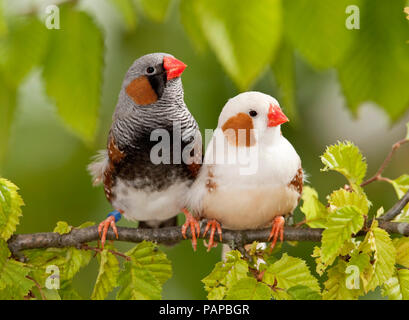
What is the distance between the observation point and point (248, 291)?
81 centimetres

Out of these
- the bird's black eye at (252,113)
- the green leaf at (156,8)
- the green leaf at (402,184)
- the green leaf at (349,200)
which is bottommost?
the green leaf at (349,200)

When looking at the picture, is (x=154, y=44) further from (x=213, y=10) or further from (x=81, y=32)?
(x=213, y=10)

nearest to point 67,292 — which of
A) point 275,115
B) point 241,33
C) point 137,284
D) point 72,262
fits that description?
point 72,262

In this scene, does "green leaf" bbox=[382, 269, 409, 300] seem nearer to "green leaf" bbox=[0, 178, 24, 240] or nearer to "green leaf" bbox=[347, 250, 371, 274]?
"green leaf" bbox=[347, 250, 371, 274]

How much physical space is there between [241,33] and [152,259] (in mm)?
460

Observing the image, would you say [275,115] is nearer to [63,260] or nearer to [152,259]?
[152,259]

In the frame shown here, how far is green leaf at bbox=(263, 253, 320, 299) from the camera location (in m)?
0.81

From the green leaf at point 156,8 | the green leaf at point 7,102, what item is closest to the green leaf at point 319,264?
the green leaf at point 156,8

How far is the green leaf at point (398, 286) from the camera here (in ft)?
2.60

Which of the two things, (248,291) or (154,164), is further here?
(154,164)

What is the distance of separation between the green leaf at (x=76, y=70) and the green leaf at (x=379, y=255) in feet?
1.45

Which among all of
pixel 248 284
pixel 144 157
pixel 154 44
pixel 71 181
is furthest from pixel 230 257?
pixel 154 44

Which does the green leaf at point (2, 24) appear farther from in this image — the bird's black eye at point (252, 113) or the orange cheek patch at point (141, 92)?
the bird's black eye at point (252, 113)

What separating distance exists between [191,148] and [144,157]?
0.39ft
